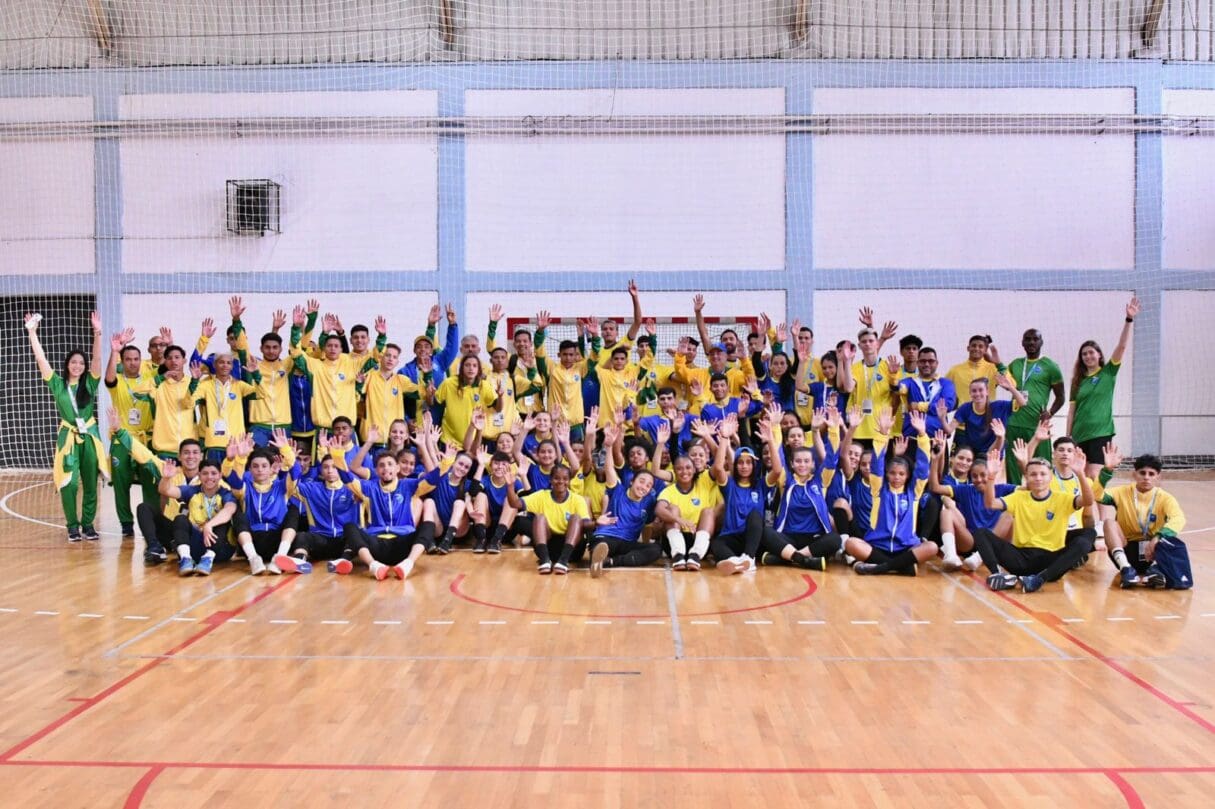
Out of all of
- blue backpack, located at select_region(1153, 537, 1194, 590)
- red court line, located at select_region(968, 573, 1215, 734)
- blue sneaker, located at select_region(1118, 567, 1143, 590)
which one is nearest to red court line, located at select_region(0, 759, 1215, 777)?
red court line, located at select_region(968, 573, 1215, 734)

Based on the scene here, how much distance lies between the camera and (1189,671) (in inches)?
200

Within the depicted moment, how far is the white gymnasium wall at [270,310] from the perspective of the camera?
15.1 metres

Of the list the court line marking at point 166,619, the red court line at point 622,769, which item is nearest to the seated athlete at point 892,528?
the red court line at point 622,769

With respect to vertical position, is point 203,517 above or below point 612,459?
below

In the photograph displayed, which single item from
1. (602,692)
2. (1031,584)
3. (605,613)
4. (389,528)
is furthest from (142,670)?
(1031,584)

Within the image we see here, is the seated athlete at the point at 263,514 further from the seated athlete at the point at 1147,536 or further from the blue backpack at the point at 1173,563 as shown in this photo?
the blue backpack at the point at 1173,563

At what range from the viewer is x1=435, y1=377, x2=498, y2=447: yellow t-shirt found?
9516 millimetres

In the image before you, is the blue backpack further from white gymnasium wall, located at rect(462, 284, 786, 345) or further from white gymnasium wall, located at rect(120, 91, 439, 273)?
white gymnasium wall, located at rect(120, 91, 439, 273)

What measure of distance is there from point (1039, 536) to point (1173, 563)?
2.82ft

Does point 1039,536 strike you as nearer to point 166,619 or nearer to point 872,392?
point 872,392

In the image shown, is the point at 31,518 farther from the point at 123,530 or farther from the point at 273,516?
the point at 273,516

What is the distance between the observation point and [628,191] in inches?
592

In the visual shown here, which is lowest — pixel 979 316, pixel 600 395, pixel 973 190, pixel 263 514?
pixel 263 514

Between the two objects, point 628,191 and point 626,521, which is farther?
point 628,191
